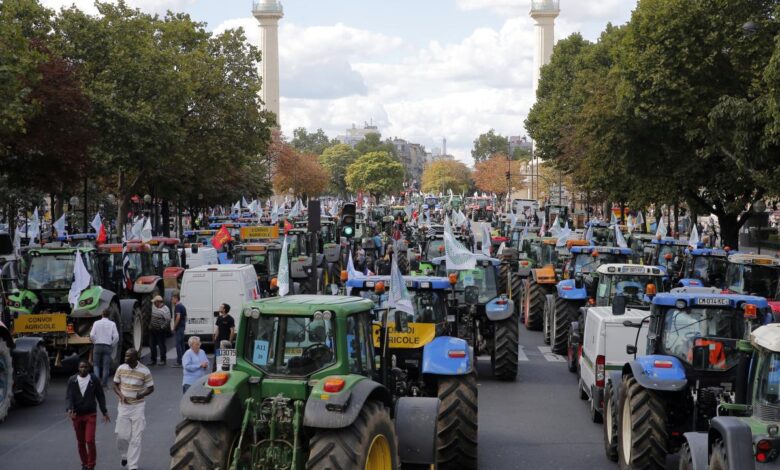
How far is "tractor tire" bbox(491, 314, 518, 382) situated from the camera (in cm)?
1958

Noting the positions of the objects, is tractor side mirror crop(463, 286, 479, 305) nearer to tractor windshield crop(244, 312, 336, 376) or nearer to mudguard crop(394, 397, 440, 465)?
mudguard crop(394, 397, 440, 465)

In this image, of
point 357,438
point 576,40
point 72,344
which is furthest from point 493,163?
point 357,438

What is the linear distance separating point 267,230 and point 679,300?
24.9 metres

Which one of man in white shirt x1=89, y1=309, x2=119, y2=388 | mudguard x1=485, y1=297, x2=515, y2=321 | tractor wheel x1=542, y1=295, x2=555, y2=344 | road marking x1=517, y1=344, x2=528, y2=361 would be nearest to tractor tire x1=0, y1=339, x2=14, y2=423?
man in white shirt x1=89, y1=309, x2=119, y2=388

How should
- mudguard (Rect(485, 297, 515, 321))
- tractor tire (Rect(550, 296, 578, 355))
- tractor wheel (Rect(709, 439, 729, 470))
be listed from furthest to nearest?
1. tractor tire (Rect(550, 296, 578, 355))
2. mudguard (Rect(485, 297, 515, 321))
3. tractor wheel (Rect(709, 439, 729, 470))

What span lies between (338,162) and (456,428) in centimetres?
17256

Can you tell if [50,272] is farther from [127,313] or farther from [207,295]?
[207,295]

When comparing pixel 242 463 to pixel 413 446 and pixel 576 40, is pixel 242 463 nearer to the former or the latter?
pixel 413 446

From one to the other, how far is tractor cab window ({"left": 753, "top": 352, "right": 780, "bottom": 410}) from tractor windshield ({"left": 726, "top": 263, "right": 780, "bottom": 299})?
1648 centimetres

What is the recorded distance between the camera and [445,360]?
43.3 feet

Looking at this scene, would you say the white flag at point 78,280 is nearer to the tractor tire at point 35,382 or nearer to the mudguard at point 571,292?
the tractor tire at point 35,382

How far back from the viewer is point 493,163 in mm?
174000

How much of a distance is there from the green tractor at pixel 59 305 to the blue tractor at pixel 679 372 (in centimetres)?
1057

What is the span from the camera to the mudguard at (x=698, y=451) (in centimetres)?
946
